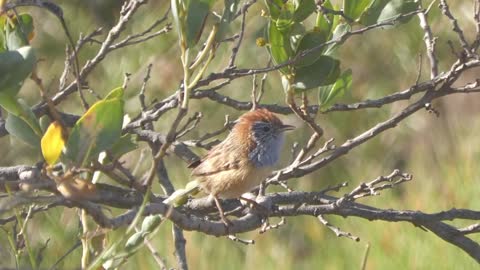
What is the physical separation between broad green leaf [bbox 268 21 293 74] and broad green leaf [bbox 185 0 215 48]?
1.49 feet

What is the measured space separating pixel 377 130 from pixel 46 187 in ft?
3.81

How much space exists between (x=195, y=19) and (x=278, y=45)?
483 mm

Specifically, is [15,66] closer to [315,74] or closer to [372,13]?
[315,74]

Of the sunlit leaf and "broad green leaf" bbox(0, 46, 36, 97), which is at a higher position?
"broad green leaf" bbox(0, 46, 36, 97)


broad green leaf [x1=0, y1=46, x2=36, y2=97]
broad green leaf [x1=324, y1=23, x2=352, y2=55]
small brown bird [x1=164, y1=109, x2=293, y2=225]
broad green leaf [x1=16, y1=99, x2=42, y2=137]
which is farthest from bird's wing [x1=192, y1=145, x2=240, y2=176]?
broad green leaf [x1=0, y1=46, x2=36, y2=97]

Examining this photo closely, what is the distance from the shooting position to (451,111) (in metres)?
7.66

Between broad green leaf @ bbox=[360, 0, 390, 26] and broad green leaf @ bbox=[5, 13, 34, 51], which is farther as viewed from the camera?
broad green leaf @ bbox=[360, 0, 390, 26]

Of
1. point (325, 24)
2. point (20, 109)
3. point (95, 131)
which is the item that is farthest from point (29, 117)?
point (325, 24)

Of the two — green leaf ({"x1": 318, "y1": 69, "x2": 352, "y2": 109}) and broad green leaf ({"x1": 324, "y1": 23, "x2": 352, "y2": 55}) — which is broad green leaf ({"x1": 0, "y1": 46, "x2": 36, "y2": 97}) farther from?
green leaf ({"x1": 318, "y1": 69, "x2": 352, "y2": 109})

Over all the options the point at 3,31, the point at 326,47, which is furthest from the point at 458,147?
the point at 3,31

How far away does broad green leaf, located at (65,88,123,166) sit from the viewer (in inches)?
54.1

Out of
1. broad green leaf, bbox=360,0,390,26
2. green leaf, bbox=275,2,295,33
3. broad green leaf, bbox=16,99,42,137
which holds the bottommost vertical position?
broad green leaf, bbox=16,99,42,137

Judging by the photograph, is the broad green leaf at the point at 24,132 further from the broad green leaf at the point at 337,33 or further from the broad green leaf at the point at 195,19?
the broad green leaf at the point at 337,33

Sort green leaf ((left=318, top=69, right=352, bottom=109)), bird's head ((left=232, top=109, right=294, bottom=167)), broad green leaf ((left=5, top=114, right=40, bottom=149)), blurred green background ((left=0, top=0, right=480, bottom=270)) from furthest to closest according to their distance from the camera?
blurred green background ((left=0, top=0, right=480, bottom=270)) → bird's head ((left=232, top=109, right=294, bottom=167)) → green leaf ((left=318, top=69, right=352, bottom=109)) → broad green leaf ((left=5, top=114, right=40, bottom=149))
